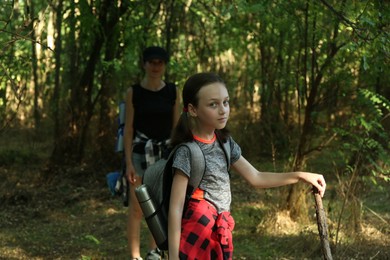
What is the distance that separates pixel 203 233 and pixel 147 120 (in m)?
2.12

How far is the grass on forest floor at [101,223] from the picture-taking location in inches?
223

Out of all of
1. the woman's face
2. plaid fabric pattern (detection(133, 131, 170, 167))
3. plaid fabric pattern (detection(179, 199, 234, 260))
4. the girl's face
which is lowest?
plaid fabric pattern (detection(179, 199, 234, 260))

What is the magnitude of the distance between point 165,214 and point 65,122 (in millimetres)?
6176

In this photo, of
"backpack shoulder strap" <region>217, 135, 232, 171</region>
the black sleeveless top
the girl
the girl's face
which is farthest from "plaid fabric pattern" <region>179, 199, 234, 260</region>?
the black sleeveless top

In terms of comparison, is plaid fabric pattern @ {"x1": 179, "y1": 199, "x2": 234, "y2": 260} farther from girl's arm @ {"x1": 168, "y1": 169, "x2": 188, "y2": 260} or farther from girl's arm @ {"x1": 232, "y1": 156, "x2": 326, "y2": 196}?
girl's arm @ {"x1": 232, "y1": 156, "x2": 326, "y2": 196}

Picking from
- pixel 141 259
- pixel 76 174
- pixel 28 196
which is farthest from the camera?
pixel 76 174

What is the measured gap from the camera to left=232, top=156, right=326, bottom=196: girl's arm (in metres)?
3.06

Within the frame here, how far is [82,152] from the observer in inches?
358

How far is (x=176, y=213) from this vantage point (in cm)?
303

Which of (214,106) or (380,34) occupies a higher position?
(380,34)

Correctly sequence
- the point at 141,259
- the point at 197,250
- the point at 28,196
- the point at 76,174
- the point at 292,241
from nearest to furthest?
the point at 197,250 → the point at 141,259 → the point at 292,241 → the point at 28,196 → the point at 76,174

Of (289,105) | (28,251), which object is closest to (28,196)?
(28,251)

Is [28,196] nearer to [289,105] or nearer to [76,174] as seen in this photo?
[76,174]

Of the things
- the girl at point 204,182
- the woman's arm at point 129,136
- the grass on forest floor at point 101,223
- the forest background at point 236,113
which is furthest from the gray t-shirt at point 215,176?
the grass on forest floor at point 101,223
